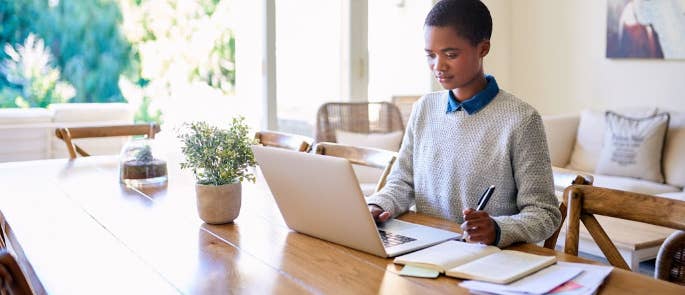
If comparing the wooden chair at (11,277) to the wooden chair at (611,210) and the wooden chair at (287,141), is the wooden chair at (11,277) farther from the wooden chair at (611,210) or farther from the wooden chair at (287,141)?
the wooden chair at (287,141)

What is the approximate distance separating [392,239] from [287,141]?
4.50 feet

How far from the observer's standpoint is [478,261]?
1.25 metres

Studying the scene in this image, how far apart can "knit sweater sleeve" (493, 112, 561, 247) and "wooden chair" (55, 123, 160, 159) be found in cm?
193

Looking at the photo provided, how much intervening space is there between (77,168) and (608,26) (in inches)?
138

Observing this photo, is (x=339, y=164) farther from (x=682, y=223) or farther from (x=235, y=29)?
(x=235, y=29)

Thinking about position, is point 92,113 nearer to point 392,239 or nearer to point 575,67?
point 575,67

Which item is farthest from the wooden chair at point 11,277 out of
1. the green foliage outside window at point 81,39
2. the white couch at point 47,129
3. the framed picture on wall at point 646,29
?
the green foliage outside window at point 81,39

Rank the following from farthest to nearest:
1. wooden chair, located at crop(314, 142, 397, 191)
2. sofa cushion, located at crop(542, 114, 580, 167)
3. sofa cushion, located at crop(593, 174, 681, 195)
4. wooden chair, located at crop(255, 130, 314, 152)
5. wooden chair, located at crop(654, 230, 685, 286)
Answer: sofa cushion, located at crop(542, 114, 580, 167) → sofa cushion, located at crop(593, 174, 681, 195) → wooden chair, located at crop(255, 130, 314, 152) → wooden chair, located at crop(314, 142, 397, 191) → wooden chair, located at crop(654, 230, 685, 286)

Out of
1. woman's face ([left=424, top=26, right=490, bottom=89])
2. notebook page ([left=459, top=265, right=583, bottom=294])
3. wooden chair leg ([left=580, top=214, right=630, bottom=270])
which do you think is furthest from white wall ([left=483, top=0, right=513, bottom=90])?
notebook page ([left=459, top=265, right=583, bottom=294])

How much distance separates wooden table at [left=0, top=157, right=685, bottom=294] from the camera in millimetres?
1170

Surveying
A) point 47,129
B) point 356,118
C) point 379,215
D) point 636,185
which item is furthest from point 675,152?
point 47,129

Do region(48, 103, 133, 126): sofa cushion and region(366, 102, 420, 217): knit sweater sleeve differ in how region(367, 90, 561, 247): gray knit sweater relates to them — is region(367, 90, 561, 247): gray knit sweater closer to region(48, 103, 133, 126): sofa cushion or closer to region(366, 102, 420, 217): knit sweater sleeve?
region(366, 102, 420, 217): knit sweater sleeve

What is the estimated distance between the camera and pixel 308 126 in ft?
16.2

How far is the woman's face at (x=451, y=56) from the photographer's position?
158cm
